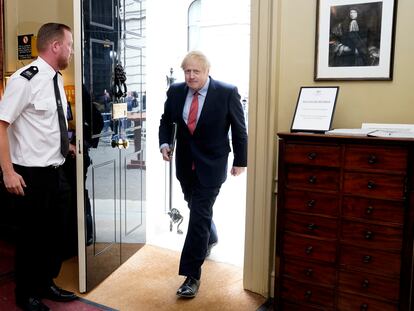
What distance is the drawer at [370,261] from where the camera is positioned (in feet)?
6.54

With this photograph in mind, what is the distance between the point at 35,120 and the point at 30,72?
259 mm

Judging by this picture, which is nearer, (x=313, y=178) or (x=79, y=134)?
(x=313, y=178)

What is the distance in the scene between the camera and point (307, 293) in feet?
7.32

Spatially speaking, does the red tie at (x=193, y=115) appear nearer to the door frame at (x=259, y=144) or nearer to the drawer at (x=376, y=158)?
the door frame at (x=259, y=144)

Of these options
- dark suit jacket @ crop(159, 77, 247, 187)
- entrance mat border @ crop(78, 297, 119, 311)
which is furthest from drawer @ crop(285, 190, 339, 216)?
entrance mat border @ crop(78, 297, 119, 311)

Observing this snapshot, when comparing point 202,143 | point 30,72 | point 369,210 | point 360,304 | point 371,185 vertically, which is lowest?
point 360,304

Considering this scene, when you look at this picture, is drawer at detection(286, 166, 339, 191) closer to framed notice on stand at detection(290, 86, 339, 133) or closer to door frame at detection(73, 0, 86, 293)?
framed notice on stand at detection(290, 86, 339, 133)

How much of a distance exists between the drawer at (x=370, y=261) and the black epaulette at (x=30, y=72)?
72.7 inches

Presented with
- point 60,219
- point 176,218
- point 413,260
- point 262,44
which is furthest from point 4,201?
point 413,260

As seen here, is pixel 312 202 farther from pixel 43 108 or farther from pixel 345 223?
pixel 43 108

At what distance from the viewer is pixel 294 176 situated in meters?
2.18

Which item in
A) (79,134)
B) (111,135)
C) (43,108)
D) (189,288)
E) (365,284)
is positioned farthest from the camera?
(111,135)

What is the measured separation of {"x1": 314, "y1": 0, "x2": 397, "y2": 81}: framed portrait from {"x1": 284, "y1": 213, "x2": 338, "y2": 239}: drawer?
2.54 ft

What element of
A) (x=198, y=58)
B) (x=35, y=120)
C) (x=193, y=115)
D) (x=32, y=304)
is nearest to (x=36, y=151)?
A: (x=35, y=120)
